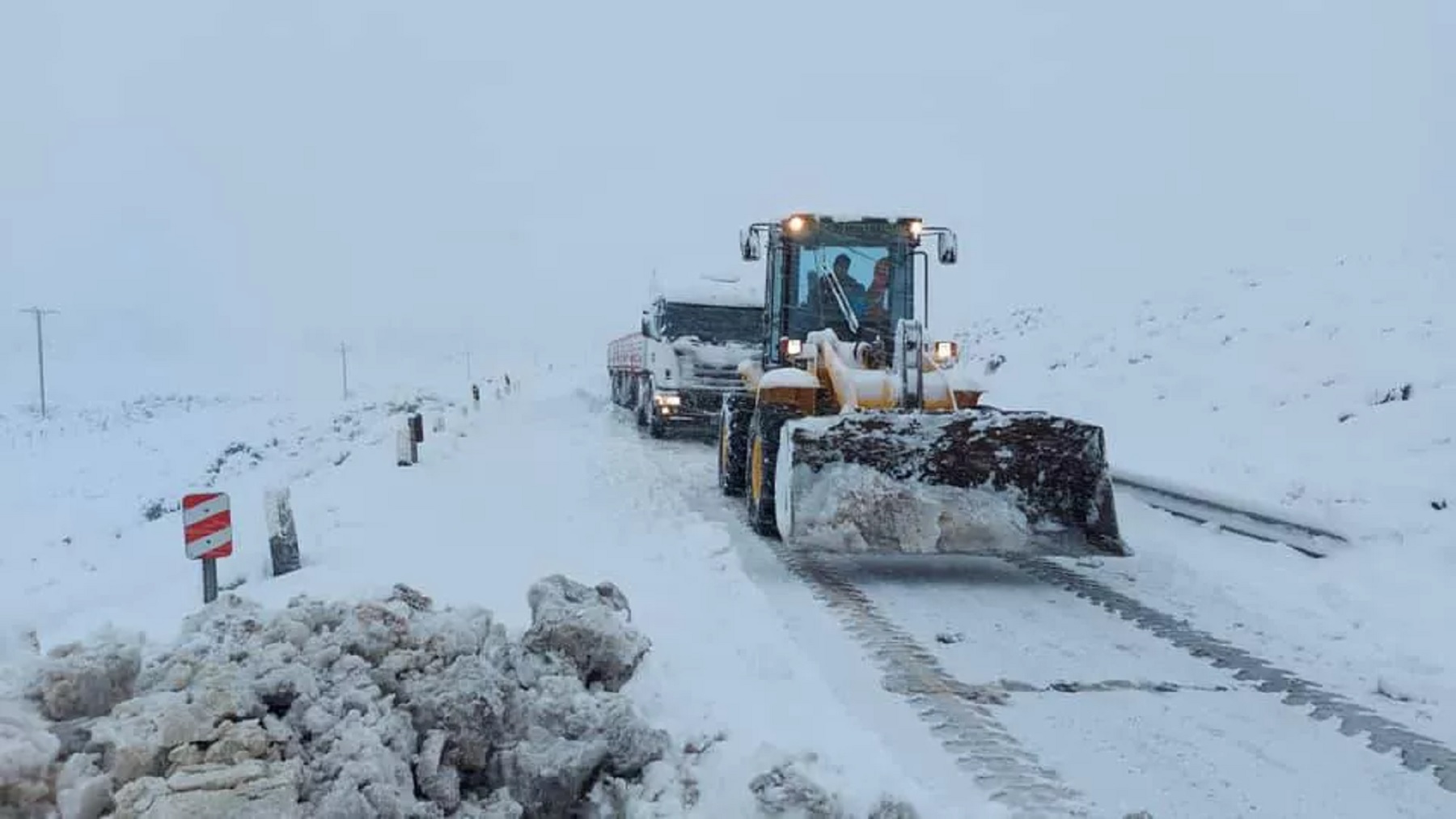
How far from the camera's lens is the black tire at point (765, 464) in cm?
859

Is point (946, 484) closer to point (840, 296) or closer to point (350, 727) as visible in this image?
point (840, 296)

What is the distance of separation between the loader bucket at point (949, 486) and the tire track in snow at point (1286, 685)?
538mm

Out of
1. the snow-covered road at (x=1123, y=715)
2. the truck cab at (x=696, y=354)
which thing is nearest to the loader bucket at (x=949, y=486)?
the snow-covered road at (x=1123, y=715)

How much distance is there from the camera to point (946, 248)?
32.4 feet

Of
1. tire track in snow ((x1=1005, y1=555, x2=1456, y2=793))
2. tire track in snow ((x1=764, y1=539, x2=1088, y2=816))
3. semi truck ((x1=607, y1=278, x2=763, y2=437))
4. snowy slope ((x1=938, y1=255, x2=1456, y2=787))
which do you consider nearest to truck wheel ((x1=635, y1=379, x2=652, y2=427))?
semi truck ((x1=607, y1=278, x2=763, y2=437))

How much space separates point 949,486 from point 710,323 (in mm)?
11792

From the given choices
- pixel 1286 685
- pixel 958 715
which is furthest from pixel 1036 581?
pixel 958 715

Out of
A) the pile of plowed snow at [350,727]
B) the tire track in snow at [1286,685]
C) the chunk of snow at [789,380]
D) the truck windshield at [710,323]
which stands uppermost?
the truck windshield at [710,323]

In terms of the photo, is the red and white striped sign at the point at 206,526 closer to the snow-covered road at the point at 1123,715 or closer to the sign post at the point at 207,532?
the sign post at the point at 207,532

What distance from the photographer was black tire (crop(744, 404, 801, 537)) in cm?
859

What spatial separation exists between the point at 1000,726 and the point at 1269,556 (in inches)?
185

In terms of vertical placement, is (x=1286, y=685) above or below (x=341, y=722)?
below

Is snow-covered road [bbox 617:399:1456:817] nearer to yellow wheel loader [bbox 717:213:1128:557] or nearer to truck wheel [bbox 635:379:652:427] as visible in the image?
yellow wheel loader [bbox 717:213:1128:557]

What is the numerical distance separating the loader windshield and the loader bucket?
308 cm
